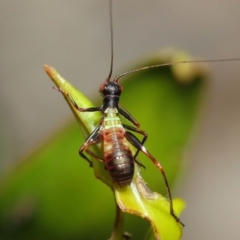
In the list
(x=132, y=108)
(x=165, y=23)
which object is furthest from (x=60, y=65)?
(x=132, y=108)

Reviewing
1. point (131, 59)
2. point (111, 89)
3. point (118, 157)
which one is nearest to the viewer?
point (118, 157)

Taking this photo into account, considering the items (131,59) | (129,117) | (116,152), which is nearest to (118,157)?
(116,152)

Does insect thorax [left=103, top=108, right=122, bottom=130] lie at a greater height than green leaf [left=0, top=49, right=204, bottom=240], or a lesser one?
greater

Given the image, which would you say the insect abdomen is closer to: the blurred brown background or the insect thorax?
the insect thorax

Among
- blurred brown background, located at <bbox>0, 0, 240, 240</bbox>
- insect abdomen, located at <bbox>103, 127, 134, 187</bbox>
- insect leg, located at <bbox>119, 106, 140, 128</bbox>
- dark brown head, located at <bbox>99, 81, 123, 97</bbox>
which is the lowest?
blurred brown background, located at <bbox>0, 0, 240, 240</bbox>

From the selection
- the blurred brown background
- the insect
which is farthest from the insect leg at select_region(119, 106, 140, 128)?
the blurred brown background

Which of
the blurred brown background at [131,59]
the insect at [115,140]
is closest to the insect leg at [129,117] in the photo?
the insect at [115,140]

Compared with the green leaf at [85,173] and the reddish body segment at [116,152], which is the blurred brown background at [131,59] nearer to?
the green leaf at [85,173]

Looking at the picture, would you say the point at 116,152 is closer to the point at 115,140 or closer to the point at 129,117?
the point at 115,140
